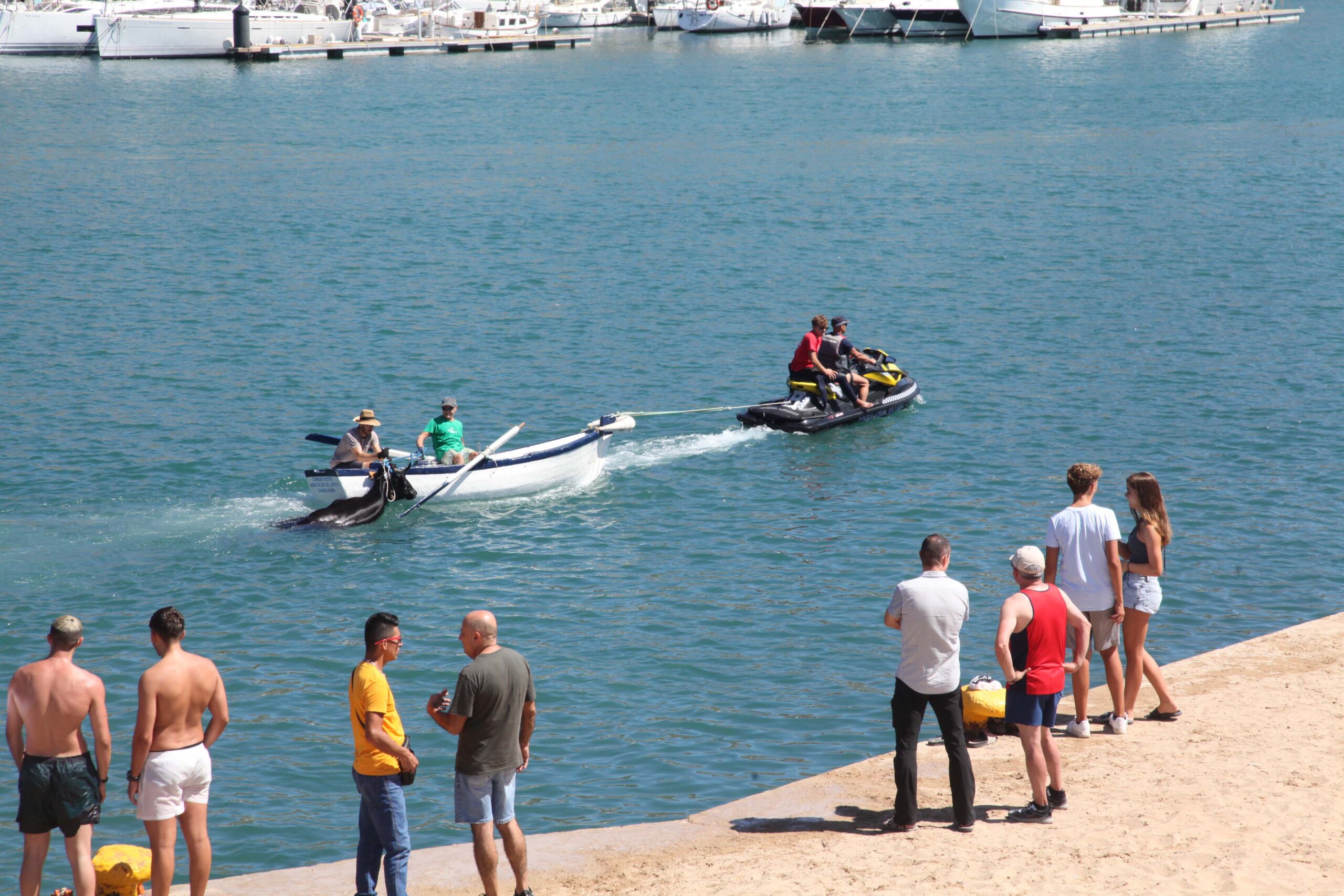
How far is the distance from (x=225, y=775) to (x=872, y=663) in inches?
263

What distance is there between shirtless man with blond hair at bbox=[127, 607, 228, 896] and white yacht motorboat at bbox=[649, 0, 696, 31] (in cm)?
10628

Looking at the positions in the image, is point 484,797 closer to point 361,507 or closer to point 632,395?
point 361,507

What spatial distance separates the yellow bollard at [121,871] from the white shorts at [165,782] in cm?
83

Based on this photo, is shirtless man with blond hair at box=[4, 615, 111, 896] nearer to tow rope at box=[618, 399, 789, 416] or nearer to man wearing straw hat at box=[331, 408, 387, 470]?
man wearing straw hat at box=[331, 408, 387, 470]

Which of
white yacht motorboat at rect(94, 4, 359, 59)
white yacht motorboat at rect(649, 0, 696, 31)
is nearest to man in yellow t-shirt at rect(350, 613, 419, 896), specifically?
white yacht motorboat at rect(94, 4, 359, 59)

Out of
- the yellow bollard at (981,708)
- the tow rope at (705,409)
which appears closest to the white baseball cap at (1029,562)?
the yellow bollard at (981,708)

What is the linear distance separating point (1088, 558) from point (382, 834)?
553cm

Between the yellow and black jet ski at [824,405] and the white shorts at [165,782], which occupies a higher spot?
the white shorts at [165,782]

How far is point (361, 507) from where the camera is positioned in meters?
18.6

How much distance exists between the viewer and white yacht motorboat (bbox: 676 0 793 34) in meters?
107

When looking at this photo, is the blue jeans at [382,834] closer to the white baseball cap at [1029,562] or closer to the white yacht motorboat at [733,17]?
the white baseball cap at [1029,562]

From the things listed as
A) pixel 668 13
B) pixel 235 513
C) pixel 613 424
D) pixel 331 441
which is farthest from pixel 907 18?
pixel 235 513

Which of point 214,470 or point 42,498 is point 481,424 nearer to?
point 214,470

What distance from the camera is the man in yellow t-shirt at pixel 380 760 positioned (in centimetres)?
800
